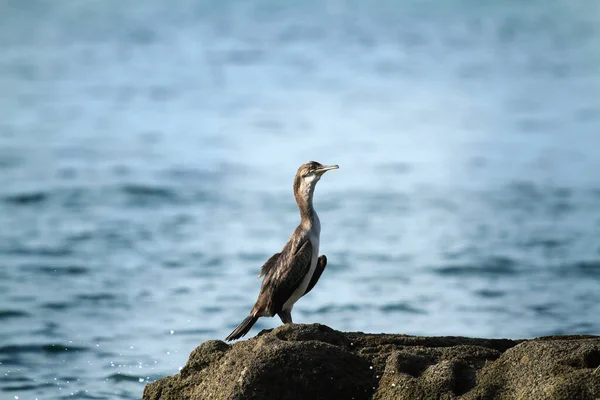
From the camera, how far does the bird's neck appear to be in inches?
358

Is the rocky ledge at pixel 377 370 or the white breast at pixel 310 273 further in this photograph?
the white breast at pixel 310 273

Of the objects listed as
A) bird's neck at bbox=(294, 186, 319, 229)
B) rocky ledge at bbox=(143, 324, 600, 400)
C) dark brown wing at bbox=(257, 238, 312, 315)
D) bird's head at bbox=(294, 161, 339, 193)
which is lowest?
rocky ledge at bbox=(143, 324, 600, 400)

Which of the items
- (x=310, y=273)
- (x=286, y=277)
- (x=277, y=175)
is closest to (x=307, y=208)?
(x=310, y=273)

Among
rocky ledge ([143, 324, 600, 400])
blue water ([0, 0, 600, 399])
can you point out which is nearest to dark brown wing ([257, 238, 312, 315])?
rocky ledge ([143, 324, 600, 400])

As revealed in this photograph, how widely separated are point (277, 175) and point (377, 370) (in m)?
16.4

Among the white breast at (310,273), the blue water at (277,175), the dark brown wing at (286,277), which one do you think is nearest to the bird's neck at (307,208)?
the white breast at (310,273)

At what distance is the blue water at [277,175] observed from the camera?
50.3 ft

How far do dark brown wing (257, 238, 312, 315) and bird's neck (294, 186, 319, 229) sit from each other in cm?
27

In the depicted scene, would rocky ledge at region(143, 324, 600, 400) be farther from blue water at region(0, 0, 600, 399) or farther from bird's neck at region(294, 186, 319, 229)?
blue water at region(0, 0, 600, 399)

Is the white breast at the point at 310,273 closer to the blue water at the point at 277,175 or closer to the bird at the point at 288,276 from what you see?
the bird at the point at 288,276

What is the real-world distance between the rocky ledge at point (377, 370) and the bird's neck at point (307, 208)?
192 centimetres

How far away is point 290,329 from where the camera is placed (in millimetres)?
7117

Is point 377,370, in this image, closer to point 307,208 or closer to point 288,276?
point 288,276

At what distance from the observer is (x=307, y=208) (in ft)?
30.1
